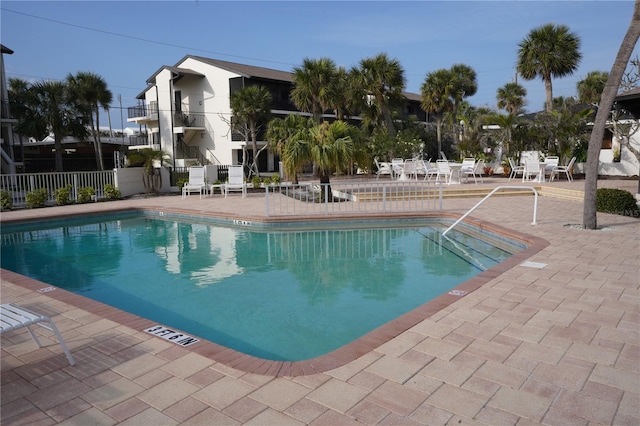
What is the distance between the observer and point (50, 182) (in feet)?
49.5

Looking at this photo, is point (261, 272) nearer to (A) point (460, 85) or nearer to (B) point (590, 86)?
(A) point (460, 85)

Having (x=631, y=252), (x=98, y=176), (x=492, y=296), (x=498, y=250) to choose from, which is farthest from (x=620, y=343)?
(x=98, y=176)

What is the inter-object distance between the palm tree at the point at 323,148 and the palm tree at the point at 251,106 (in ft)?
43.3

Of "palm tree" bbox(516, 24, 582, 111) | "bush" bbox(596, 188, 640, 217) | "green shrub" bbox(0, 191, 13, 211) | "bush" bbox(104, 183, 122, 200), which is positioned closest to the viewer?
"bush" bbox(596, 188, 640, 217)

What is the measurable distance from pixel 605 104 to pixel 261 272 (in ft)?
20.4

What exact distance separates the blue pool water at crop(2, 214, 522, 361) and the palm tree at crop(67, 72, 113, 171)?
59.7 ft

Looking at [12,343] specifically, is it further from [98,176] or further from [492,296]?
[98,176]

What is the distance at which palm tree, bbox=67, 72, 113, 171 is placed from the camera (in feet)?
88.7

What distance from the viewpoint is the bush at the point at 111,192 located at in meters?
15.7

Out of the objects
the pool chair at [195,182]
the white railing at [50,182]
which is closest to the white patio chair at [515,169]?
the pool chair at [195,182]

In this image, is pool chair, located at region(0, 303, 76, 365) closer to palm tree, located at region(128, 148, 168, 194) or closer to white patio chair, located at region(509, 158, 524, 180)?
palm tree, located at region(128, 148, 168, 194)

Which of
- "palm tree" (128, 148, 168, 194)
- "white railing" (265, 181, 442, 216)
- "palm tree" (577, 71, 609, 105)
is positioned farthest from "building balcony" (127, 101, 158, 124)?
"palm tree" (577, 71, 609, 105)

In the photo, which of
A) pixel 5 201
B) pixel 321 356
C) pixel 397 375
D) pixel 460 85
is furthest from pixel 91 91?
pixel 397 375

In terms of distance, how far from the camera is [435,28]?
474 inches
